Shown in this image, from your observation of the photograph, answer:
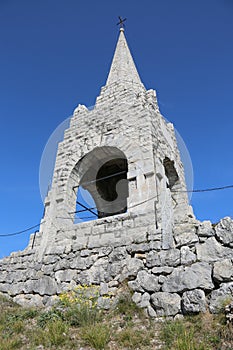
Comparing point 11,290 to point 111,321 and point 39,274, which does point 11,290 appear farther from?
point 111,321

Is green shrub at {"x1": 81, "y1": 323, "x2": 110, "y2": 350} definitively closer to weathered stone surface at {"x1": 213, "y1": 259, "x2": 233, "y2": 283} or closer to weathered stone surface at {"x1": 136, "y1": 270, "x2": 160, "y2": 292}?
weathered stone surface at {"x1": 136, "y1": 270, "x2": 160, "y2": 292}

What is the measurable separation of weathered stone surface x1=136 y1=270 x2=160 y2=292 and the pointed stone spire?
7.63m

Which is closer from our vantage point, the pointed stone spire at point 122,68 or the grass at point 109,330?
the grass at point 109,330

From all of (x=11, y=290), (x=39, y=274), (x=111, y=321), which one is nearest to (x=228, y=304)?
(x=111, y=321)

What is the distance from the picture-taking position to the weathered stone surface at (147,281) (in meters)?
4.38

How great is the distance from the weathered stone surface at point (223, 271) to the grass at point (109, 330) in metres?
0.56

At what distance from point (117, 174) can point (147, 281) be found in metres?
3.40

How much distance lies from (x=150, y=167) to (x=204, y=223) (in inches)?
77.9

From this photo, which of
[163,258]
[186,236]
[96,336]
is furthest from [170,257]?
[96,336]

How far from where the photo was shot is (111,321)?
412 centimetres

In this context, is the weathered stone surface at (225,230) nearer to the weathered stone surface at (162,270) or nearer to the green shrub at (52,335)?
the weathered stone surface at (162,270)

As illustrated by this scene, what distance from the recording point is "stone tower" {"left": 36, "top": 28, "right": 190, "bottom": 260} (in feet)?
18.5

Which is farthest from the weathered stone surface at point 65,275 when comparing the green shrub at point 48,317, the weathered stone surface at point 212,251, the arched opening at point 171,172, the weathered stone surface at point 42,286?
the arched opening at point 171,172

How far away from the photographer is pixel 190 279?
13.6 feet
